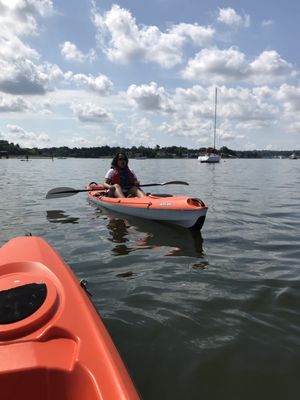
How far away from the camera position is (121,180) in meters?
10.5

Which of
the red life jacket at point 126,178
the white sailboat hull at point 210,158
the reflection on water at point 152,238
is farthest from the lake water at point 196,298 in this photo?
the white sailboat hull at point 210,158

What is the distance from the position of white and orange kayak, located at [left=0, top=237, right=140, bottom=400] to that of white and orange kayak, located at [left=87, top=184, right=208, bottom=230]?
483 cm

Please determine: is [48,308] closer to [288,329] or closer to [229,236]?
[288,329]

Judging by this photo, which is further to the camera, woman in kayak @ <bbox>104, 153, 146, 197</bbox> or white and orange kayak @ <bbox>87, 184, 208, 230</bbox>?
woman in kayak @ <bbox>104, 153, 146, 197</bbox>

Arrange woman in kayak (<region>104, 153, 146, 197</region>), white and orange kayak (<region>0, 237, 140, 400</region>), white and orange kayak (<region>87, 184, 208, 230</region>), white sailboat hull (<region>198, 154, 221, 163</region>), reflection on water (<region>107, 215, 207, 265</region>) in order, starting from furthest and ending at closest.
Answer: white sailboat hull (<region>198, 154, 221, 163</region>), woman in kayak (<region>104, 153, 146, 197</region>), white and orange kayak (<region>87, 184, 208, 230</region>), reflection on water (<region>107, 215, 207, 265</region>), white and orange kayak (<region>0, 237, 140, 400</region>)

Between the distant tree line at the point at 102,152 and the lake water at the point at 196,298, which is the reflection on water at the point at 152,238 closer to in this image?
the lake water at the point at 196,298

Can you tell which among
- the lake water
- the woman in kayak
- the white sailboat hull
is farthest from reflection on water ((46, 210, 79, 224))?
the white sailboat hull

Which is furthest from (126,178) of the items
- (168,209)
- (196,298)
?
(196,298)

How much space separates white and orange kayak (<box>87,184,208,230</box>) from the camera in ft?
25.5

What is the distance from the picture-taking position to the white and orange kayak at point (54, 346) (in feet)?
6.76

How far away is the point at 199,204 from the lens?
7.81m

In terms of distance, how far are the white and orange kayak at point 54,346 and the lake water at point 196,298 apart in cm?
83

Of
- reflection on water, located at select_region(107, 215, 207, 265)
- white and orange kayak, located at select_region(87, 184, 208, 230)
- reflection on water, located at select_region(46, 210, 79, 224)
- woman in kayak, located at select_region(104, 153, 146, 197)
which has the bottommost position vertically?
reflection on water, located at select_region(46, 210, 79, 224)

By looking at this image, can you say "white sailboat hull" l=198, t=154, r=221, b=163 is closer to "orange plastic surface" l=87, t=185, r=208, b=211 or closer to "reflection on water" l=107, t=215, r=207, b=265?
"orange plastic surface" l=87, t=185, r=208, b=211
